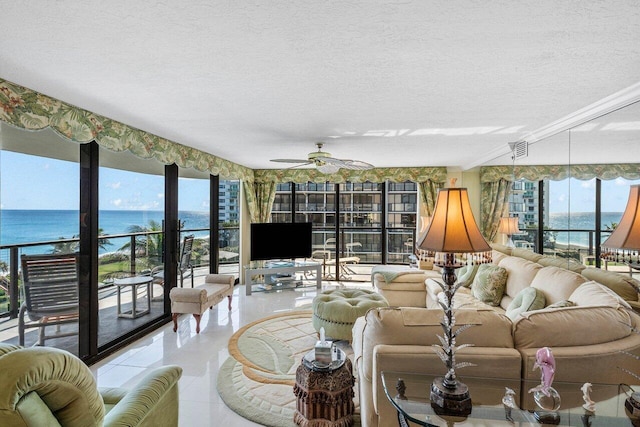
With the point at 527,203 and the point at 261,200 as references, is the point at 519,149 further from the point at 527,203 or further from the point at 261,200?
the point at 261,200

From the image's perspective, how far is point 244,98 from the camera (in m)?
2.57

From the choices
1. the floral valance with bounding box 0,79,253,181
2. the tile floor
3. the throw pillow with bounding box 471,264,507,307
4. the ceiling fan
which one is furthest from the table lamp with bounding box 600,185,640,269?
the floral valance with bounding box 0,79,253,181

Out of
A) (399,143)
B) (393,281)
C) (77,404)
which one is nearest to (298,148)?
(399,143)

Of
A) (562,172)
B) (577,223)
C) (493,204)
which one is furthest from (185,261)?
(493,204)

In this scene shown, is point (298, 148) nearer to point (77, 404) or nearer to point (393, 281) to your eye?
point (393, 281)

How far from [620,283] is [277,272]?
4.59m

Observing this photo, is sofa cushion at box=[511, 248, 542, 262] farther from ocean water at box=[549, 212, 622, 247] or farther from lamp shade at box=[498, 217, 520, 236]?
lamp shade at box=[498, 217, 520, 236]

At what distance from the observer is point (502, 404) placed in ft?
5.07

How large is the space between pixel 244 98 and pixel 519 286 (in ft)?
10.6

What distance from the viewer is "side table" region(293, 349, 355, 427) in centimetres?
208

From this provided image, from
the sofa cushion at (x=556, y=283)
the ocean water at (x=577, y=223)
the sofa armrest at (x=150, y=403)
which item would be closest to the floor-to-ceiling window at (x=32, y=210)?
the sofa armrest at (x=150, y=403)

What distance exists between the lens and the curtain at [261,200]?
6723 mm

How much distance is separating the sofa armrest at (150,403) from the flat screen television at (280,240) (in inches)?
168

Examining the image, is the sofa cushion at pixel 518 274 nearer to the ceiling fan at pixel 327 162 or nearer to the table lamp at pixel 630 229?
the table lamp at pixel 630 229
